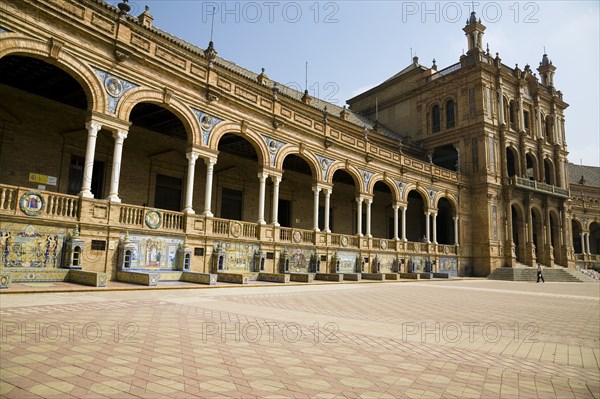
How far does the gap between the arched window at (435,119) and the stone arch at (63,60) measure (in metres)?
31.6

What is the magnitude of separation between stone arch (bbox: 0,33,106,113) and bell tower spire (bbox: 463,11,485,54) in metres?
33.3

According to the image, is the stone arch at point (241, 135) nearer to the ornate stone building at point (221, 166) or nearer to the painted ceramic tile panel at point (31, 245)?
the ornate stone building at point (221, 166)

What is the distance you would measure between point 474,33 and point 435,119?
8.40 metres

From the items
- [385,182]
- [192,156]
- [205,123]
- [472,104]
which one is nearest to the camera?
[192,156]

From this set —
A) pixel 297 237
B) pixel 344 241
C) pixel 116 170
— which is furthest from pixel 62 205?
pixel 344 241

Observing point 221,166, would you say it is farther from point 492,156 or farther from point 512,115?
point 512,115

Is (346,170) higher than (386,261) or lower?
higher

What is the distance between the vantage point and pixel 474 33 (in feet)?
121

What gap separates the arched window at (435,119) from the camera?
125 feet

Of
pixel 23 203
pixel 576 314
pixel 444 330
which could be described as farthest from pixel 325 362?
pixel 23 203

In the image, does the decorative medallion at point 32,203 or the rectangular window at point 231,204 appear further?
the rectangular window at point 231,204

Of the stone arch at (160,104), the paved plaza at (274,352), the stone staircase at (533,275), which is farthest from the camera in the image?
the stone staircase at (533,275)

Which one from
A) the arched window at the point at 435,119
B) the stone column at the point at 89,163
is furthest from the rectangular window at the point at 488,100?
the stone column at the point at 89,163

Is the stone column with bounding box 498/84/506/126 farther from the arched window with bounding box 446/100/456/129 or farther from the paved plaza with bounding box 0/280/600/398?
the paved plaza with bounding box 0/280/600/398
